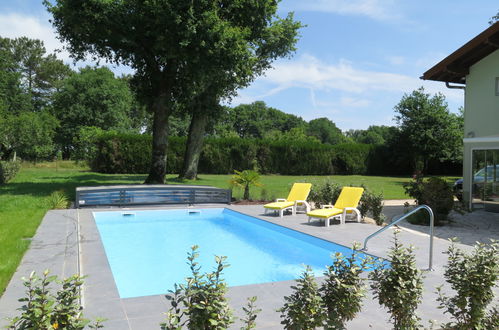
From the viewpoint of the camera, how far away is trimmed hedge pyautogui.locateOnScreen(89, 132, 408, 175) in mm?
31812

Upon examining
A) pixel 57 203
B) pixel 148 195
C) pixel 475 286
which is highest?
pixel 475 286

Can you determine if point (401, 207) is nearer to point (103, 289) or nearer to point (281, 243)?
point (281, 243)

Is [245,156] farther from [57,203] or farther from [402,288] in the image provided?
[402,288]

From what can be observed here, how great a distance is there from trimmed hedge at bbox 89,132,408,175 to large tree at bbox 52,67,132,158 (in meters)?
18.5

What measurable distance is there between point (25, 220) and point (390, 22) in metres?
15.2

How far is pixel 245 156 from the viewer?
3553cm

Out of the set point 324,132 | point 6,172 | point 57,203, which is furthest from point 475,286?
point 324,132

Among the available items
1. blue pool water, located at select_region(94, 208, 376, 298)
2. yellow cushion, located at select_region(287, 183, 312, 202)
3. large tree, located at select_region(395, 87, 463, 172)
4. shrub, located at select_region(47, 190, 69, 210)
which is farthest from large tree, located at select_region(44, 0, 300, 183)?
large tree, located at select_region(395, 87, 463, 172)

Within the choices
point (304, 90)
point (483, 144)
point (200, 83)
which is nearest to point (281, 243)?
point (483, 144)

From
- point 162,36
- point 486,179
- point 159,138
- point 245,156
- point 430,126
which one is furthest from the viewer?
point 245,156

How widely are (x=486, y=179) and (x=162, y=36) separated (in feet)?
45.5

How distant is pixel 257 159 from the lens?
3659 cm

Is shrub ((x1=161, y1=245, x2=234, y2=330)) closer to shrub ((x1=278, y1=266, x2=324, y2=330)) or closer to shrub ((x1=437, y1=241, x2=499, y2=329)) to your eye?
shrub ((x1=278, y1=266, x2=324, y2=330))

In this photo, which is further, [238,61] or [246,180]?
[238,61]
